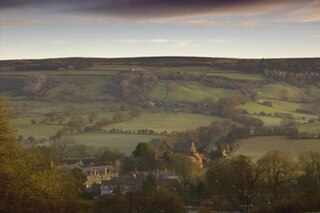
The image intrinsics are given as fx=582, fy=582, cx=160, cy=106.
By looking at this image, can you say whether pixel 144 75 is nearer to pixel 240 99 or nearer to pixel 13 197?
pixel 240 99

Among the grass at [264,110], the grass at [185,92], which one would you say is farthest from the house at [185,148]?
the grass at [185,92]

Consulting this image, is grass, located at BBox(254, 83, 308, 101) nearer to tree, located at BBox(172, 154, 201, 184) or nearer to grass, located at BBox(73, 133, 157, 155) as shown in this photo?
grass, located at BBox(73, 133, 157, 155)

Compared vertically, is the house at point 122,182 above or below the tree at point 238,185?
below

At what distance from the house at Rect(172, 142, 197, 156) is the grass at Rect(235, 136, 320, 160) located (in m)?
5.57

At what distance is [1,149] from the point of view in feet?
78.7

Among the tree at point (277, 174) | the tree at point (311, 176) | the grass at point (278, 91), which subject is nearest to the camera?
the tree at point (311, 176)

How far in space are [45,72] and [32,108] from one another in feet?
104

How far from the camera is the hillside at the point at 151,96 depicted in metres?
83.4

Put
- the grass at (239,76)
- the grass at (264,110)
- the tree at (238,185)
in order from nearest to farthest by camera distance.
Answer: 1. the tree at (238,185)
2. the grass at (264,110)
3. the grass at (239,76)

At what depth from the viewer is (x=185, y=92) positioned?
376 feet

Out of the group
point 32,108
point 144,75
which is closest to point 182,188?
point 32,108

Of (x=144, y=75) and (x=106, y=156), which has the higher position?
(x=144, y=75)

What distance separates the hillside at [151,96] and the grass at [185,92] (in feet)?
0.63

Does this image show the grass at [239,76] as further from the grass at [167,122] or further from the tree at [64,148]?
the tree at [64,148]
